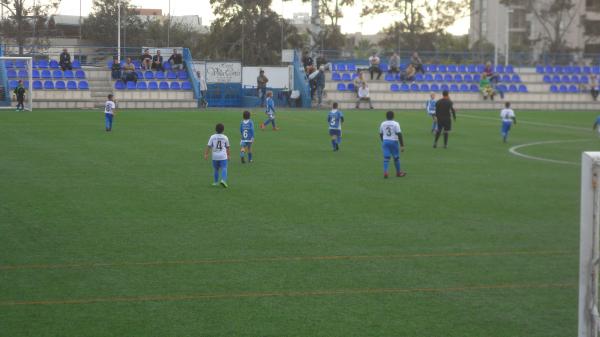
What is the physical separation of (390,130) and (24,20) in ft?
132

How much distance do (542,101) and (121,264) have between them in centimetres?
4663

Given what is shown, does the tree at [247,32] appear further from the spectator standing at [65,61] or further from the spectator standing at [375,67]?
the spectator standing at [65,61]

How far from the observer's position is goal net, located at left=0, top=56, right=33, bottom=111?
42.7 metres

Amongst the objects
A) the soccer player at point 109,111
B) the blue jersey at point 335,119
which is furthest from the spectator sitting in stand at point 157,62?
the blue jersey at point 335,119

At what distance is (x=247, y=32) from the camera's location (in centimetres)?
6712

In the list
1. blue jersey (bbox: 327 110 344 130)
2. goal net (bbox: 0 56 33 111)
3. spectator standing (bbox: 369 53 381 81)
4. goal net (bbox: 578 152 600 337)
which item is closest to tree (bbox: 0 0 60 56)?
goal net (bbox: 0 56 33 111)

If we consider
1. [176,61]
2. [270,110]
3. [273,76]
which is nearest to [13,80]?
[176,61]

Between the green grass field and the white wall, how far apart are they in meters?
27.8

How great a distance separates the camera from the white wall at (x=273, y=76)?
173 ft

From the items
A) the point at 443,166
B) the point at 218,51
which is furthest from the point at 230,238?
the point at 218,51

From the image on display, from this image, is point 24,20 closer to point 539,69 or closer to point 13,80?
point 13,80

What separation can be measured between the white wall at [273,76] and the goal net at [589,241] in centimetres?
4728

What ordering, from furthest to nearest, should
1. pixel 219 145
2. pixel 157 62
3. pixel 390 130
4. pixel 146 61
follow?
pixel 157 62 < pixel 146 61 < pixel 390 130 < pixel 219 145

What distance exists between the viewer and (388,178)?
20.2 m
